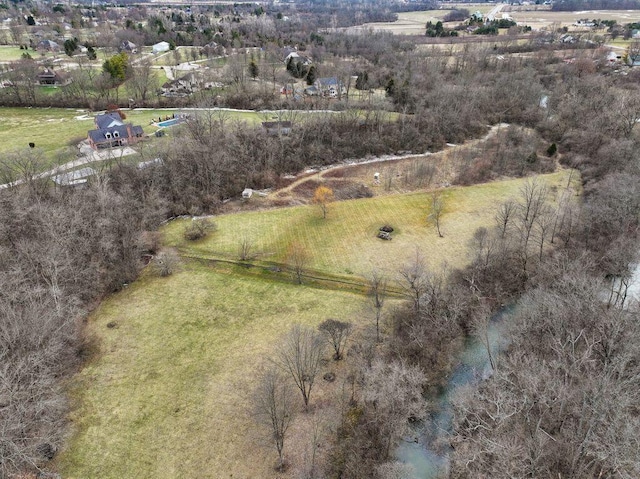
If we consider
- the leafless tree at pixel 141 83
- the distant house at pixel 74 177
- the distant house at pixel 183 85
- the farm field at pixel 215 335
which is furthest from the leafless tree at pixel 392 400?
the distant house at pixel 183 85

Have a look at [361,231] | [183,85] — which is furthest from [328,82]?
[361,231]

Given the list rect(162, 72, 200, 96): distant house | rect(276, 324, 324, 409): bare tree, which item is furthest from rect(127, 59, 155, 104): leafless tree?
rect(276, 324, 324, 409): bare tree

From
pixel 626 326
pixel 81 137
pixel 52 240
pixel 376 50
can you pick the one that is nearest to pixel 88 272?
pixel 52 240

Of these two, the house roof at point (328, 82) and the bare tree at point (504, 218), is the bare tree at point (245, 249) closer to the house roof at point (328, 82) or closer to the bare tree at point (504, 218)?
the bare tree at point (504, 218)

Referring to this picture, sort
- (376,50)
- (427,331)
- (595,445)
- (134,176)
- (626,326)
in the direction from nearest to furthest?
1. (595,445)
2. (626,326)
3. (427,331)
4. (134,176)
5. (376,50)

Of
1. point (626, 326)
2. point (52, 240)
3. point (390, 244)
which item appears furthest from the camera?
point (390, 244)

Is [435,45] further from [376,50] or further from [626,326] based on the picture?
[626,326]

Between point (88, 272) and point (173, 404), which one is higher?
point (88, 272)
